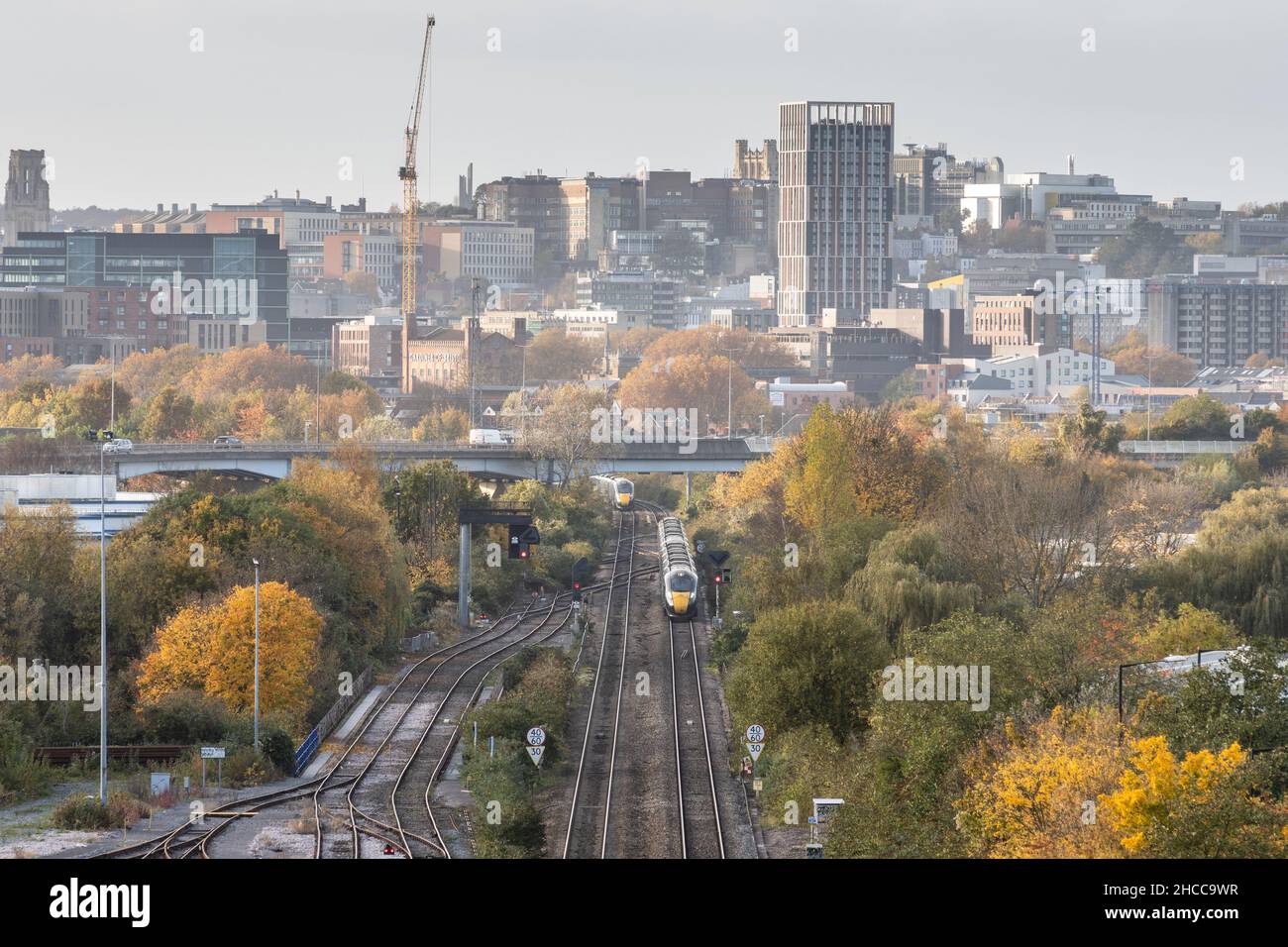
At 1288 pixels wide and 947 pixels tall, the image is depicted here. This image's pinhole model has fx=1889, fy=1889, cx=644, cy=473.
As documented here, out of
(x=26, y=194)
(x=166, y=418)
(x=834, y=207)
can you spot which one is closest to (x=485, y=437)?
(x=166, y=418)

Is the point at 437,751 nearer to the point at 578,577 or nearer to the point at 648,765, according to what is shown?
the point at 648,765

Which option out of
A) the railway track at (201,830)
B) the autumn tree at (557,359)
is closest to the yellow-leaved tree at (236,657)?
the railway track at (201,830)

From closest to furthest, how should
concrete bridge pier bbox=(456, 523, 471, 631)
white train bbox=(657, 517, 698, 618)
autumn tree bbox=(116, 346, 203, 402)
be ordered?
1. concrete bridge pier bbox=(456, 523, 471, 631)
2. white train bbox=(657, 517, 698, 618)
3. autumn tree bbox=(116, 346, 203, 402)

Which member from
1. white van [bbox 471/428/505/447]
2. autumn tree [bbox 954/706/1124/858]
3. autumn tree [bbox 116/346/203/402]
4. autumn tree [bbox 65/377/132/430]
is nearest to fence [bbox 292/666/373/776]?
autumn tree [bbox 954/706/1124/858]

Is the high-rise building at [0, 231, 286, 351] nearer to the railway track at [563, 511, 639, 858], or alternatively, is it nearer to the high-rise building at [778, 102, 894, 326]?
the high-rise building at [778, 102, 894, 326]
